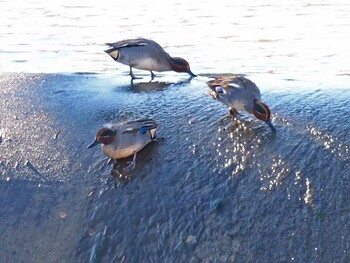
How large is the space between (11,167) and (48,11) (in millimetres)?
10524

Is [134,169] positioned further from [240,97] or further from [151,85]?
[151,85]

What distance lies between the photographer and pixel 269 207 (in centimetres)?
425

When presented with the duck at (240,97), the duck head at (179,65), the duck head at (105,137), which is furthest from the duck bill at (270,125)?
the duck head at (179,65)

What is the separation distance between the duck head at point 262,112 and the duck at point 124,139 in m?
0.74

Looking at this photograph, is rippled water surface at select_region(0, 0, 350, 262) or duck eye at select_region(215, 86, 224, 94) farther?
duck eye at select_region(215, 86, 224, 94)

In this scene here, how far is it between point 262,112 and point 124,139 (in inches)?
39.5

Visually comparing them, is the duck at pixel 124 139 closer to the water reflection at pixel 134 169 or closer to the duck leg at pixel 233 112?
the water reflection at pixel 134 169

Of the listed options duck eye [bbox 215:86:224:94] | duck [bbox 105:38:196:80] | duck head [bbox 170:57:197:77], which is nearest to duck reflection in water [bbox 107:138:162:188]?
duck eye [bbox 215:86:224:94]

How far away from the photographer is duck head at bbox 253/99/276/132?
5078 millimetres

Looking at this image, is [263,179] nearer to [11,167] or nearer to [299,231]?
[299,231]

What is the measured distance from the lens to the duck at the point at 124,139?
478cm

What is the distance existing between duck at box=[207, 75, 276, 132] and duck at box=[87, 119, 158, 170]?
707 millimetres

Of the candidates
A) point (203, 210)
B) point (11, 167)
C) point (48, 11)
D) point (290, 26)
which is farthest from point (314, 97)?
point (48, 11)

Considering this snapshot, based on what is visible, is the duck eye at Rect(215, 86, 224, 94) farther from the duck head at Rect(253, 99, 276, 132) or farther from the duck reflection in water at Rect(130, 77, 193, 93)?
the duck reflection in water at Rect(130, 77, 193, 93)
